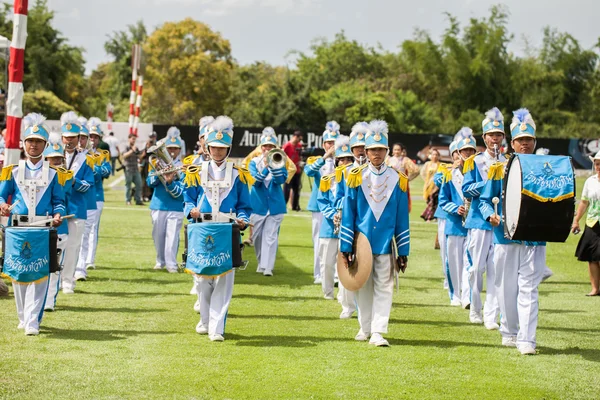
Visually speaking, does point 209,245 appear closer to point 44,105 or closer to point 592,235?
point 592,235

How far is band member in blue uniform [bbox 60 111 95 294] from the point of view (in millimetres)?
12281

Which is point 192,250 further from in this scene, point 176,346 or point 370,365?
point 370,365

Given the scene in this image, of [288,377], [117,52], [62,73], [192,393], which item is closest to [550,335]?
[288,377]

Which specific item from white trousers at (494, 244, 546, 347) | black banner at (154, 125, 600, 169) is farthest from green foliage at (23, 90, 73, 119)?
white trousers at (494, 244, 546, 347)

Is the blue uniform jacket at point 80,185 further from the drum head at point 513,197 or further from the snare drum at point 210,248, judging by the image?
the drum head at point 513,197

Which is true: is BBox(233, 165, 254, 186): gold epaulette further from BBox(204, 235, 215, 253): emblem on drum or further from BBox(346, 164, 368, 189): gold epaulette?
BBox(346, 164, 368, 189): gold epaulette

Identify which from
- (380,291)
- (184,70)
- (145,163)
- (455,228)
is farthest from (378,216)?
(184,70)

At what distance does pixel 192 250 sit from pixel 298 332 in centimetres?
153

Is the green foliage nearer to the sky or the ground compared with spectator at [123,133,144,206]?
nearer to the sky

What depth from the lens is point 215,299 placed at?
31.7 ft

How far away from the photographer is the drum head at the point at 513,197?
29.4ft

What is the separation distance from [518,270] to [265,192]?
616cm

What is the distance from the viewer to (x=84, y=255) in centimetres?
1401

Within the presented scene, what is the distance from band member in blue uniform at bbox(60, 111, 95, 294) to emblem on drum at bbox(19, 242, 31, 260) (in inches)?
103
